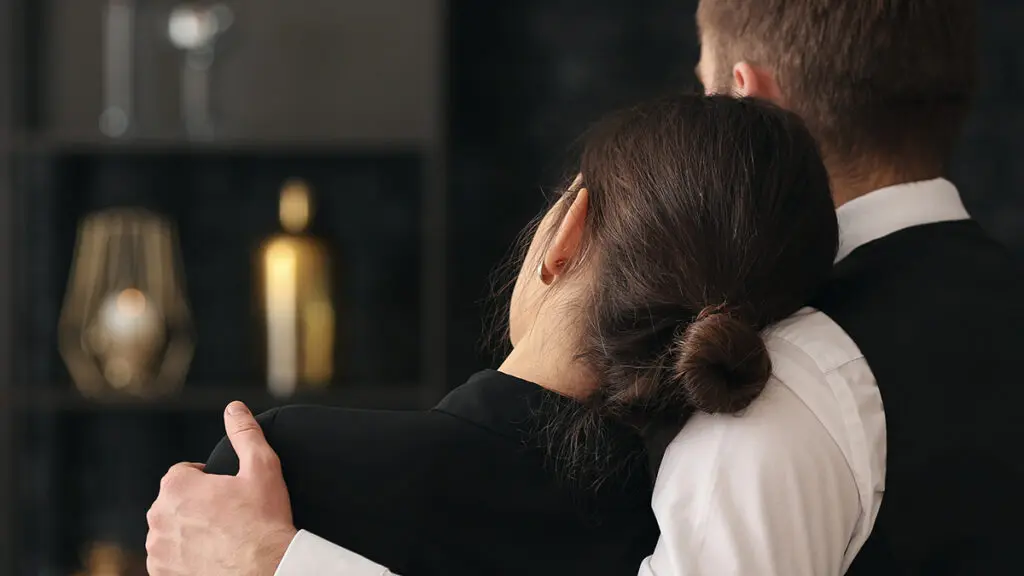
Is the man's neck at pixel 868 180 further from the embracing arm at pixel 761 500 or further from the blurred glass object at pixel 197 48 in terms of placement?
the blurred glass object at pixel 197 48

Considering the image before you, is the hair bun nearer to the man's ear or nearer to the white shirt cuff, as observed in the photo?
the white shirt cuff

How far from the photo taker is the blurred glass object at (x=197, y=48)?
9.47 ft

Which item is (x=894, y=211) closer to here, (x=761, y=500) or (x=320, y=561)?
(x=761, y=500)

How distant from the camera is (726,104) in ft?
3.62

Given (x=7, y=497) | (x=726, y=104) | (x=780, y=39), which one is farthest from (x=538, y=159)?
(x=726, y=104)

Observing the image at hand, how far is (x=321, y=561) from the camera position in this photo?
983mm

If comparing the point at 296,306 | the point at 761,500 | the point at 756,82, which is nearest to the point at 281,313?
the point at 296,306

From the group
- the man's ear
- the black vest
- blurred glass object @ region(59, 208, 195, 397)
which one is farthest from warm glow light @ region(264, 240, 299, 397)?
the black vest

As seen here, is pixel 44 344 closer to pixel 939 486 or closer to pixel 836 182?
pixel 836 182

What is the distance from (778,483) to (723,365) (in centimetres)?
10

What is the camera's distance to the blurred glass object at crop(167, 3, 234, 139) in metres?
2.89

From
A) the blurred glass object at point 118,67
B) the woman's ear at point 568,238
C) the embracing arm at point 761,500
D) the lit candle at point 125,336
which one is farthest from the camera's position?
the blurred glass object at point 118,67

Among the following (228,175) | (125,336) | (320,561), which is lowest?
(125,336)

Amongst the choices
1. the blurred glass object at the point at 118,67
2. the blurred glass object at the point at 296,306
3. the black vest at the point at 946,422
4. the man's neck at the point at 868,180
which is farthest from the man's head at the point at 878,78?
the blurred glass object at the point at 118,67
